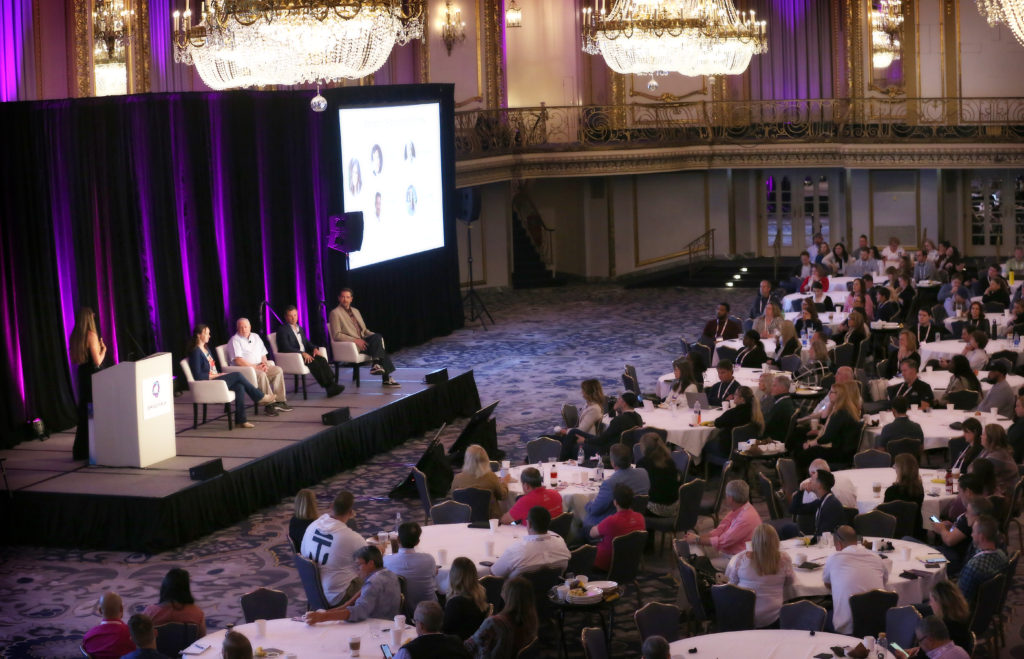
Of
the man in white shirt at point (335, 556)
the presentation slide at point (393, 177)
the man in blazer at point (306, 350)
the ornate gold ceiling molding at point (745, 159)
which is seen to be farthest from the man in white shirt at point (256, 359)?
the ornate gold ceiling molding at point (745, 159)

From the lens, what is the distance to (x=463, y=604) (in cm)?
738

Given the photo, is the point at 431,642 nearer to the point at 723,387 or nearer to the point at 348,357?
the point at 723,387

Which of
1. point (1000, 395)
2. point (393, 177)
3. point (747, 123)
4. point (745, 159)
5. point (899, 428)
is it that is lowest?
point (899, 428)

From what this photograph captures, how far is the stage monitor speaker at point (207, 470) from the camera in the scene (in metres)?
11.5

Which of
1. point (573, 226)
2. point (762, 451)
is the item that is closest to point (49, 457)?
point (762, 451)

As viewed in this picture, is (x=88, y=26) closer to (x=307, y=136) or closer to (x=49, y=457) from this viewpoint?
(x=307, y=136)

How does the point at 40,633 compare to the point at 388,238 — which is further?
the point at 388,238

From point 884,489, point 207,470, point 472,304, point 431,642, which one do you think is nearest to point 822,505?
point 884,489

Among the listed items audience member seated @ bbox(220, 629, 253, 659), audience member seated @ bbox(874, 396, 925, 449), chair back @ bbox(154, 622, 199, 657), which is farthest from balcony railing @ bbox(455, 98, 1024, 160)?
audience member seated @ bbox(220, 629, 253, 659)

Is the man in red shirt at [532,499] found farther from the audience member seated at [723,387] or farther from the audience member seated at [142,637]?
the audience member seated at [723,387]

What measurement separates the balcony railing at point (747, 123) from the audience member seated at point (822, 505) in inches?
606

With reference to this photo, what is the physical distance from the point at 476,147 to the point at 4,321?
1133 centimetres

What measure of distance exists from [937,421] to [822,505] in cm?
308

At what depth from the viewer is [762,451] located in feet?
37.5
